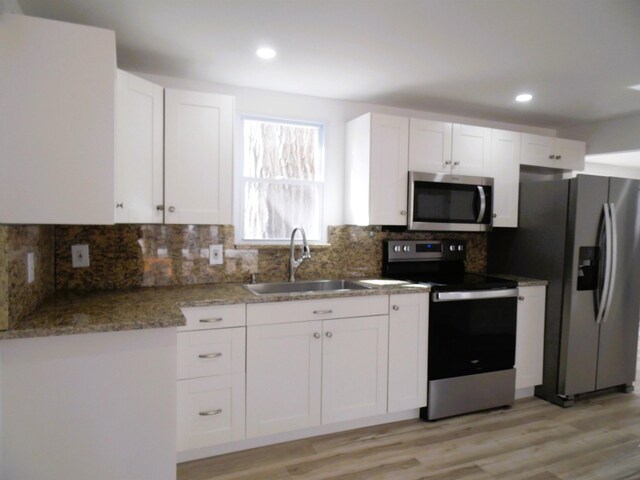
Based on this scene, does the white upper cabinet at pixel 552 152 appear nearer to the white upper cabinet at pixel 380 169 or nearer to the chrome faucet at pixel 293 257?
the white upper cabinet at pixel 380 169

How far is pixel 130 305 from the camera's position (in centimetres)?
198

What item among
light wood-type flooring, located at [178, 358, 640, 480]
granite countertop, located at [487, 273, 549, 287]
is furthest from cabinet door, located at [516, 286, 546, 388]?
light wood-type flooring, located at [178, 358, 640, 480]

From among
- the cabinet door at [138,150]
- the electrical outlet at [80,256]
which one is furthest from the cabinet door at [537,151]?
the electrical outlet at [80,256]

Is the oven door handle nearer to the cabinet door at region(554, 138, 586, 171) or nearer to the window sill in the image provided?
the window sill

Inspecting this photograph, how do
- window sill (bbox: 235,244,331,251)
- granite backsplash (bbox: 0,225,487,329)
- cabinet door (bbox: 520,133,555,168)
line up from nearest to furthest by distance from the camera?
granite backsplash (bbox: 0,225,487,329)
window sill (bbox: 235,244,331,251)
cabinet door (bbox: 520,133,555,168)

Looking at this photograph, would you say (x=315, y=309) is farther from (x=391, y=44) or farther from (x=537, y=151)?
(x=537, y=151)

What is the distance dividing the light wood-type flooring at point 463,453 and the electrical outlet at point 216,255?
123cm

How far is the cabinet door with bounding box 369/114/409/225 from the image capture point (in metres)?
2.90

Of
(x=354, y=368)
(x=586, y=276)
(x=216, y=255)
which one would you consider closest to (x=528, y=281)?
(x=586, y=276)

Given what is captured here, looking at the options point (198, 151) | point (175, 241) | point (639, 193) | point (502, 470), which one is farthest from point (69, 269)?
point (639, 193)

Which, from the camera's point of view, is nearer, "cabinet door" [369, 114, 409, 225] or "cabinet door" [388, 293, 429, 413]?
"cabinet door" [388, 293, 429, 413]

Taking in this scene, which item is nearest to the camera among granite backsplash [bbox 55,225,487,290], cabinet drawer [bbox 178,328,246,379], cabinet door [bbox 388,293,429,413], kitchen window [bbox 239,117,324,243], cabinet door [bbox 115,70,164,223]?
cabinet door [bbox 115,70,164,223]

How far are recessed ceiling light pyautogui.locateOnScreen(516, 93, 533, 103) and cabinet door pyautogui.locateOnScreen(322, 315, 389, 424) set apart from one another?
1.97 meters

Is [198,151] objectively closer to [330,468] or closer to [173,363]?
[173,363]
